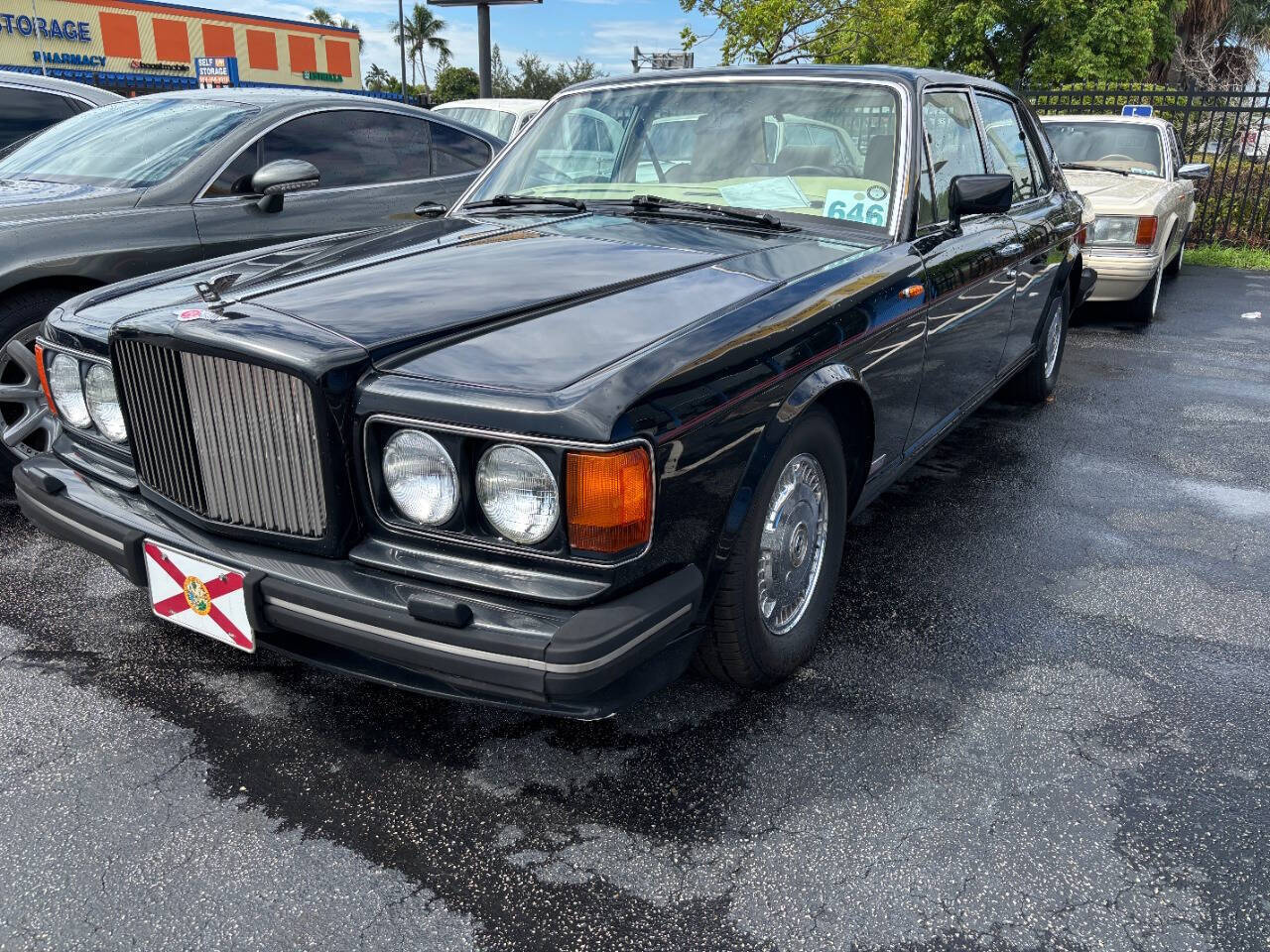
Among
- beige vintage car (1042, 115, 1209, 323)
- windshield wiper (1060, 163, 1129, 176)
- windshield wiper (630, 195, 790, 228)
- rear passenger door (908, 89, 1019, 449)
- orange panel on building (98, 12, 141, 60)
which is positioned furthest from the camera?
orange panel on building (98, 12, 141, 60)

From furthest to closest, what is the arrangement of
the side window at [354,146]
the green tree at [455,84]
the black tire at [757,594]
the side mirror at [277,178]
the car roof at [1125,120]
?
the green tree at [455,84]
the car roof at [1125,120]
the side window at [354,146]
the side mirror at [277,178]
the black tire at [757,594]

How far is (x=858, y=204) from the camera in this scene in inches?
122

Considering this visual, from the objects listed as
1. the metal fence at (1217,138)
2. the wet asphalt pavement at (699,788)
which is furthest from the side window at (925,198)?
the metal fence at (1217,138)

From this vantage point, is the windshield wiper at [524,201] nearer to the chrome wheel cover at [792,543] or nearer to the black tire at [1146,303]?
the chrome wheel cover at [792,543]

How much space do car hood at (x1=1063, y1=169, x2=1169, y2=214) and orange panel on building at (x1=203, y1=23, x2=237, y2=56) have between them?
126ft

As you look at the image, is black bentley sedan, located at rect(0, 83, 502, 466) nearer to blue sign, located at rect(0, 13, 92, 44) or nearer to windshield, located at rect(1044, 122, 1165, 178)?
windshield, located at rect(1044, 122, 1165, 178)

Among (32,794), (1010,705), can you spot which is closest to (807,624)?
(1010,705)

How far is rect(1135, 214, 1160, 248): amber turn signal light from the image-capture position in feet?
23.8

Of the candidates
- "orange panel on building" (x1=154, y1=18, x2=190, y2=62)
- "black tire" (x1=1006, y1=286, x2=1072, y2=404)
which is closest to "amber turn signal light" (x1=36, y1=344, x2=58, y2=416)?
"black tire" (x1=1006, y1=286, x2=1072, y2=404)

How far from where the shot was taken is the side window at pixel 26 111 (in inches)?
230

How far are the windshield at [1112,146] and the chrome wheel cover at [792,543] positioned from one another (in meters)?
7.25

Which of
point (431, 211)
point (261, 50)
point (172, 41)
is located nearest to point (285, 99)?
point (431, 211)

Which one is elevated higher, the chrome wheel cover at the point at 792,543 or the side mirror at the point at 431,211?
the side mirror at the point at 431,211

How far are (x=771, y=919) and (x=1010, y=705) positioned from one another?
109 cm
